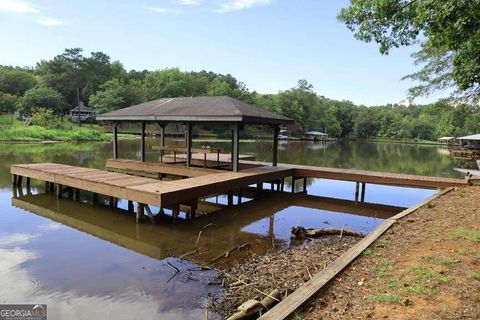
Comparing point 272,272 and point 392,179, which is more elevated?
point 392,179

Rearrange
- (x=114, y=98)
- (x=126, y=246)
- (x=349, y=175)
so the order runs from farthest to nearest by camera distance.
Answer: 1. (x=114, y=98)
2. (x=349, y=175)
3. (x=126, y=246)

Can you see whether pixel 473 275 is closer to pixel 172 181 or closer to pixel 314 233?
pixel 314 233

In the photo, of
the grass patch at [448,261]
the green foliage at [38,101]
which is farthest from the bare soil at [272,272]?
the green foliage at [38,101]

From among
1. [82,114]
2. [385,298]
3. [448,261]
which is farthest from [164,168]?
[82,114]

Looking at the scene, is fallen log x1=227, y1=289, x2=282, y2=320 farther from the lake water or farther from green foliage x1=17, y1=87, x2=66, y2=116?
green foliage x1=17, y1=87, x2=66, y2=116

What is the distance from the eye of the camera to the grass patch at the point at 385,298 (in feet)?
12.2

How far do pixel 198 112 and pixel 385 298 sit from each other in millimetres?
10549

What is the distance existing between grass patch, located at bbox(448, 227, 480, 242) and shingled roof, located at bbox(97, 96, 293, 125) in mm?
7512

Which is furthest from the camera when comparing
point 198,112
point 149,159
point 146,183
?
point 149,159

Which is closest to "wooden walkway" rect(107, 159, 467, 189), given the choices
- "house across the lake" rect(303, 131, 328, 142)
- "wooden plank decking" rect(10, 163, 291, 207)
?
"wooden plank decking" rect(10, 163, 291, 207)

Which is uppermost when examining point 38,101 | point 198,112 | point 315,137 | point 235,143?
point 38,101

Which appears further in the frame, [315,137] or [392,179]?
[315,137]

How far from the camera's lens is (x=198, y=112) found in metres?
13.3

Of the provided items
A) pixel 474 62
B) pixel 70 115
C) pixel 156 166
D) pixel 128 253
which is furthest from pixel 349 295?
pixel 70 115
